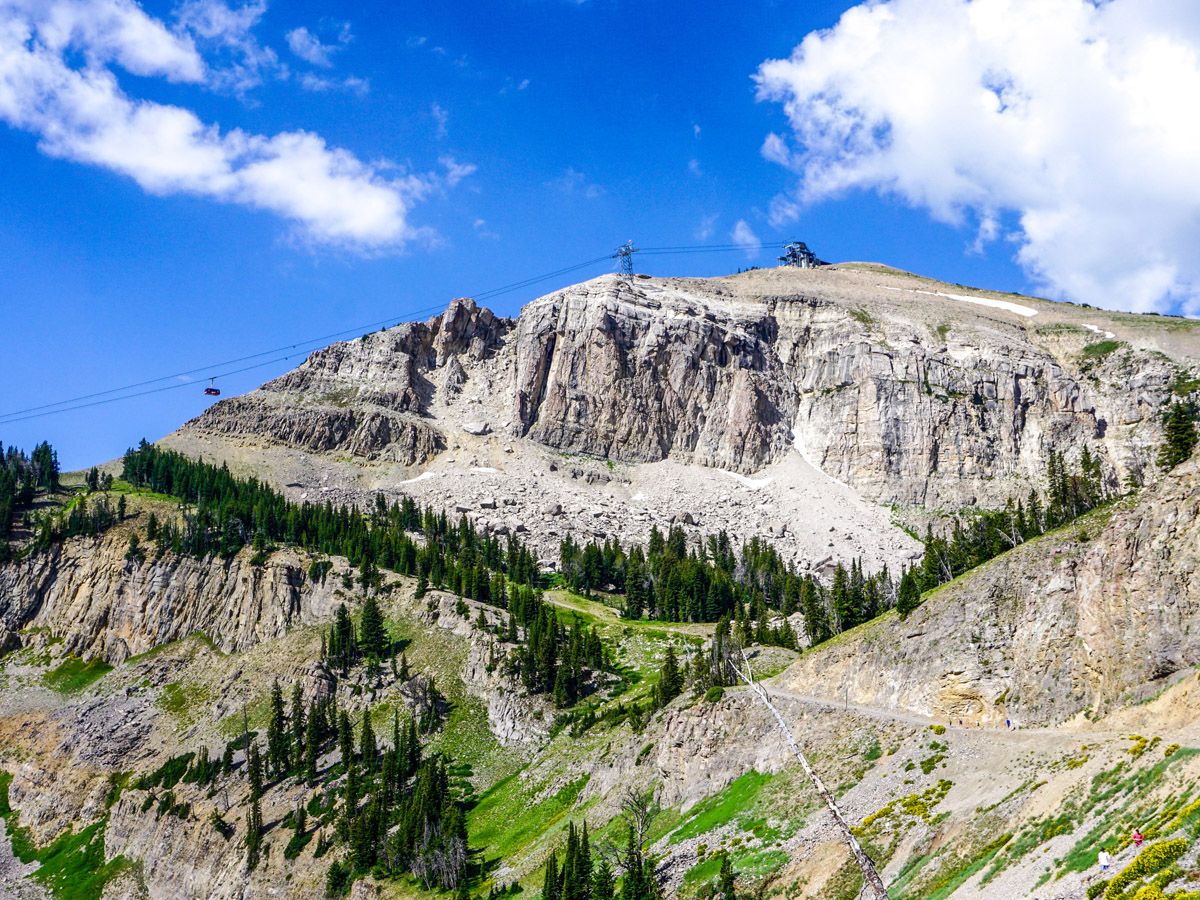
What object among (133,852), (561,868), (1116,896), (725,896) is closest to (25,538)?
(133,852)

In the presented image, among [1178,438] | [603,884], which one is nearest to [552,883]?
[603,884]

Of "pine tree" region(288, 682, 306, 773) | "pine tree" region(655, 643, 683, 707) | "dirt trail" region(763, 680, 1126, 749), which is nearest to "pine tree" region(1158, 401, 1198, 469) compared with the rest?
"dirt trail" region(763, 680, 1126, 749)

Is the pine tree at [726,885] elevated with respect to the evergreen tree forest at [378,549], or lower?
lower

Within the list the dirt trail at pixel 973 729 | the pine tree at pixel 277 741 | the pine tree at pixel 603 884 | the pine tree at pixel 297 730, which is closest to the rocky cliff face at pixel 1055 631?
the dirt trail at pixel 973 729

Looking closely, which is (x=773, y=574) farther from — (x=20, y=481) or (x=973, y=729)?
(x=20, y=481)

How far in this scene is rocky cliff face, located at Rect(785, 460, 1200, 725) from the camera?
53906 millimetres

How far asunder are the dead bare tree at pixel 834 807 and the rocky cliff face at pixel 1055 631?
5.63 meters

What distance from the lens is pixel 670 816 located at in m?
72.4

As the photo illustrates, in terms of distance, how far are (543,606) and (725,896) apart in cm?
8262

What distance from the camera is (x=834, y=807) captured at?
56.3 metres

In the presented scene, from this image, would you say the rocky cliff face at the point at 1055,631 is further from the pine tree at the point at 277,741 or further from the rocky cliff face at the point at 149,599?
the rocky cliff face at the point at 149,599

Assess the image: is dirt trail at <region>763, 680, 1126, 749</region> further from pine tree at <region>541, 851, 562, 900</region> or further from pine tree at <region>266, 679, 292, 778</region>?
pine tree at <region>266, 679, 292, 778</region>

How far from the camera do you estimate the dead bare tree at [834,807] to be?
4609cm

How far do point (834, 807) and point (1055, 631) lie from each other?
65.4 feet
